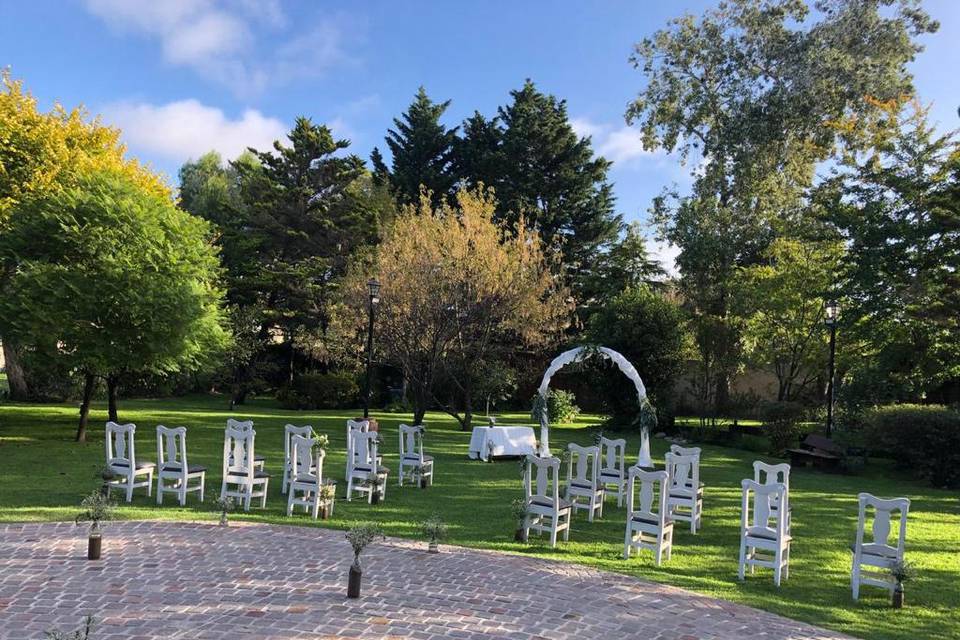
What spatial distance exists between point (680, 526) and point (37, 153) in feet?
59.0

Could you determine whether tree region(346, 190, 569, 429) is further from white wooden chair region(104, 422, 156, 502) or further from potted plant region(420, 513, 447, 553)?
potted plant region(420, 513, 447, 553)

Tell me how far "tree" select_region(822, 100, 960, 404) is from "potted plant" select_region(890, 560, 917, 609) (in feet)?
42.5

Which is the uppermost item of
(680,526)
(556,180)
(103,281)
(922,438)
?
(556,180)

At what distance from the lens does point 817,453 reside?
17.9 m

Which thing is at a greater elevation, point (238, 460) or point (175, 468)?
point (238, 460)

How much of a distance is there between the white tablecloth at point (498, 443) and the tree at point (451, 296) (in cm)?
504

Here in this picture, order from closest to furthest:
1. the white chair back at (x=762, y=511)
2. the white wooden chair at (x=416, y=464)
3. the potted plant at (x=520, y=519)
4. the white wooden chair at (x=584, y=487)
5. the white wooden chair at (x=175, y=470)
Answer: the white chair back at (x=762, y=511) → the potted plant at (x=520, y=519) → the white wooden chair at (x=175, y=470) → the white wooden chair at (x=584, y=487) → the white wooden chair at (x=416, y=464)

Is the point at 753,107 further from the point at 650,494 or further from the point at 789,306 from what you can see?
the point at 650,494

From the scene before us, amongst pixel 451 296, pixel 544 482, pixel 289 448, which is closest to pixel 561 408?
pixel 451 296

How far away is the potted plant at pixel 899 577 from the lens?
261 inches

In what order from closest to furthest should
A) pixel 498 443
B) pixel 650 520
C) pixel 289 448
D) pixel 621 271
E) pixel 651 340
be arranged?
pixel 650 520, pixel 289 448, pixel 498 443, pixel 651 340, pixel 621 271

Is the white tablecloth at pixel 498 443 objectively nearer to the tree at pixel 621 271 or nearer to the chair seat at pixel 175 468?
the chair seat at pixel 175 468

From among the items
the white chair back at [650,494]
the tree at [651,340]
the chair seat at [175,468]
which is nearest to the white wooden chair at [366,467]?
the chair seat at [175,468]

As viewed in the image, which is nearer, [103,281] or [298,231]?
[103,281]
